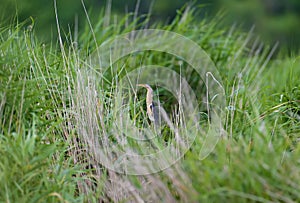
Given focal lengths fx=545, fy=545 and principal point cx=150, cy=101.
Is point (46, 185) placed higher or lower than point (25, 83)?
lower

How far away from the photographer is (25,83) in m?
2.87

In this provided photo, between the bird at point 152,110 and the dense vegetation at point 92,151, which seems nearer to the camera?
the dense vegetation at point 92,151

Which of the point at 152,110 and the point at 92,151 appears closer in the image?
the point at 92,151

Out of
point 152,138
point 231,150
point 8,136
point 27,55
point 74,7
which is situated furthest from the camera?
point 74,7

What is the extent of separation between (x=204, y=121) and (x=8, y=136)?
122cm

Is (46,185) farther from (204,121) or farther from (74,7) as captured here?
(74,7)

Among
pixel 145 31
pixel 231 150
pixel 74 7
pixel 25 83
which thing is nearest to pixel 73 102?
pixel 25 83

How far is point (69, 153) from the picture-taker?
2.87 m

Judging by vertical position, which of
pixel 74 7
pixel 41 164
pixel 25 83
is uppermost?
pixel 25 83

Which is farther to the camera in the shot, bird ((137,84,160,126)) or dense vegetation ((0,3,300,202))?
bird ((137,84,160,126))

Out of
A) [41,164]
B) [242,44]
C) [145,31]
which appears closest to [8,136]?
[41,164]

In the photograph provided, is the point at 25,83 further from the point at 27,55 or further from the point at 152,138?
the point at 152,138

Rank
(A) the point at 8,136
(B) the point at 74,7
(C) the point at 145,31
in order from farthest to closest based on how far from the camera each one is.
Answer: (B) the point at 74,7 < (C) the point at 145,31 < (A) the point at 8,136

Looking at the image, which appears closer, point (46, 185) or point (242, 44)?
point (46, 185)
